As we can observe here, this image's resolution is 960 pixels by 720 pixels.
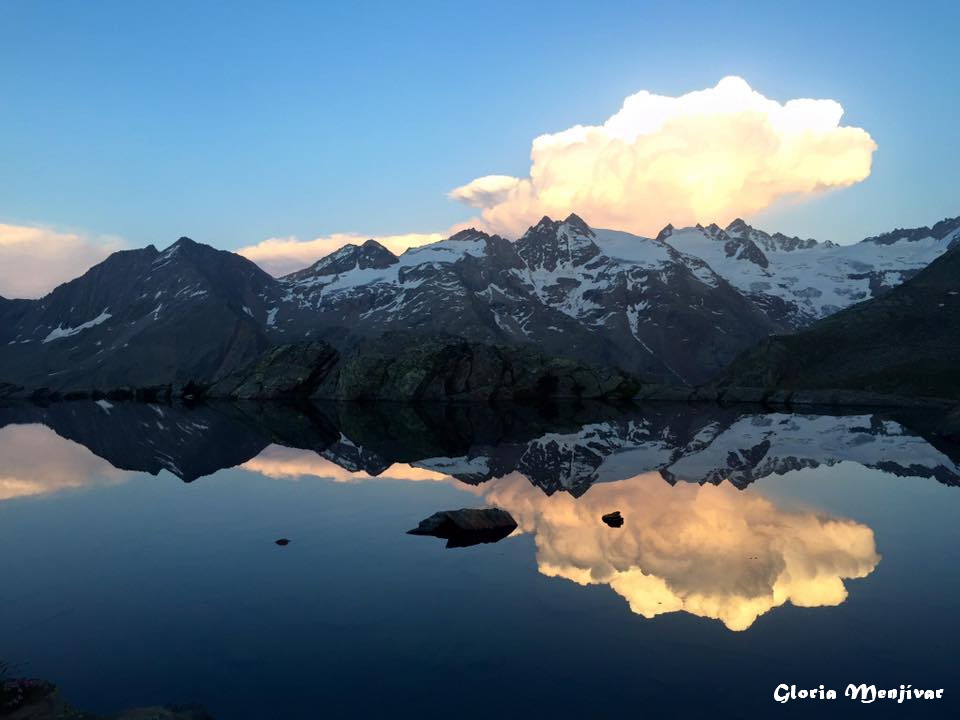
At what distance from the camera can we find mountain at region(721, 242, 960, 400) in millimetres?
143500

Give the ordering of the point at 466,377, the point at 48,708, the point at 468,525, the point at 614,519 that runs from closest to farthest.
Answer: the point at 48,708 → the point at 468,525 → the point at 614,519 → the point at 466,377

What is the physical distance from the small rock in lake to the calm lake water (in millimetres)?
724

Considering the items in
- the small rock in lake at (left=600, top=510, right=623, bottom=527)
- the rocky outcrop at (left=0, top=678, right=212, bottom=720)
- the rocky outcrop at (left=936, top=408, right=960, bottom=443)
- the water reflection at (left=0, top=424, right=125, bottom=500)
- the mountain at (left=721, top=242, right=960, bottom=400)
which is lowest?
the rocky outcrop at (left=936, top=408, right=960, bottom=443)

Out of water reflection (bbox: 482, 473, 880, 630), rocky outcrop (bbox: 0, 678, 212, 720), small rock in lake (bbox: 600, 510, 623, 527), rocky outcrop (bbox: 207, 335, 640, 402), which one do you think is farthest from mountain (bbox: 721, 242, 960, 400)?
rocky outcrop (bbox: 0, 678, 212, 720)

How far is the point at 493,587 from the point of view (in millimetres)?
25047

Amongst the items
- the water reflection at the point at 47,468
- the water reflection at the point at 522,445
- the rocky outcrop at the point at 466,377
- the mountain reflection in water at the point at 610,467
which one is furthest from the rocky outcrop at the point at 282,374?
the water reflection at the point at 47,468

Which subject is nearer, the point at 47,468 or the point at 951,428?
the point at 47,468

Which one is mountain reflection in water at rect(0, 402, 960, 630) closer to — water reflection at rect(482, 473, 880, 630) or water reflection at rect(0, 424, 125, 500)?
water reflection at rect(482, 473, 880, 630)

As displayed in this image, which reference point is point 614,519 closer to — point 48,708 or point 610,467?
point 610,467

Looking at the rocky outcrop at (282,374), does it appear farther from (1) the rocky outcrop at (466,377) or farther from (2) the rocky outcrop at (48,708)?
(2) the rocky outcrop at (48,708)

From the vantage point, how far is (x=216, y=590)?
25.5 meters

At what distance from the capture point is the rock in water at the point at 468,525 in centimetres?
3281

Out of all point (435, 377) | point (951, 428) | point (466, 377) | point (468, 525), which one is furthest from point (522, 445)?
point (466, 377)

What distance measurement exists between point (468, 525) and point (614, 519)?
7.46 metres
